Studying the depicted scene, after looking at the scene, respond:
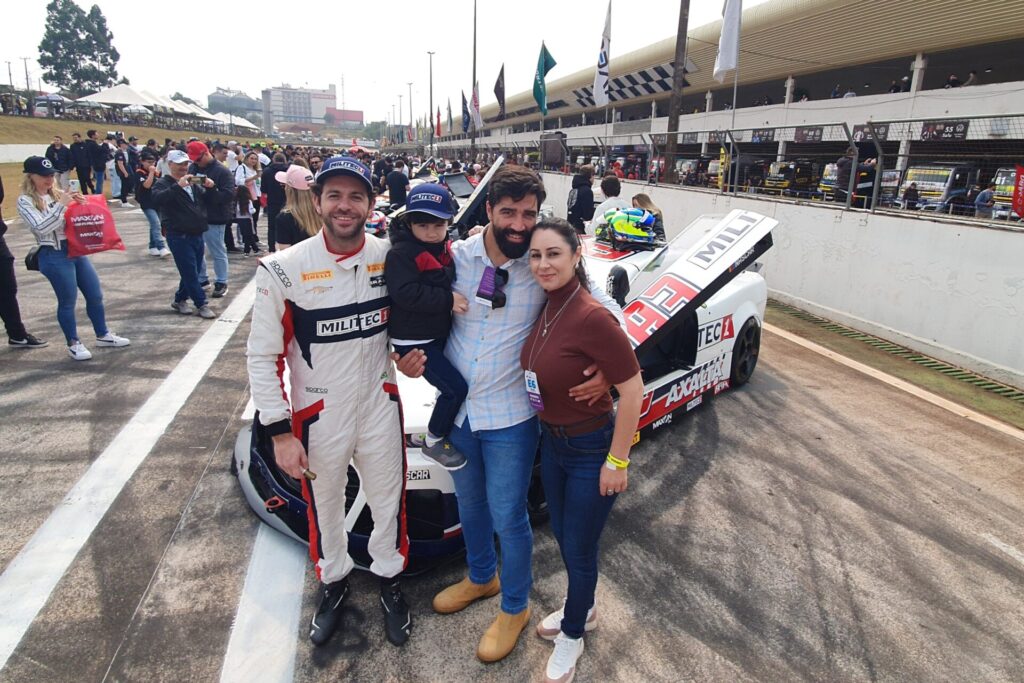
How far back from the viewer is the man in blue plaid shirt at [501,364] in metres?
2.13

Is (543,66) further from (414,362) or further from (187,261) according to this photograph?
(414,362)

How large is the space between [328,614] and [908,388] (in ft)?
18.4

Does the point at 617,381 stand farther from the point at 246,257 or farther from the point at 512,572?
the point at 246,257

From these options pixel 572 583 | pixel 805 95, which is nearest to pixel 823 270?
pixel 572 583

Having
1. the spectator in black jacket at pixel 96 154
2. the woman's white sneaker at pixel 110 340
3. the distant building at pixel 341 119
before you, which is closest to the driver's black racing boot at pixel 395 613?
the woman's white sneaker at pixel 110 340

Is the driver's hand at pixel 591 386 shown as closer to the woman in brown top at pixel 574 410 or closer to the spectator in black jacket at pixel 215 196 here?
the woman in brown top at pixel 574 410

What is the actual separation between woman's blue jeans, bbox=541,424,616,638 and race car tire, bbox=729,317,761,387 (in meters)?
3.26

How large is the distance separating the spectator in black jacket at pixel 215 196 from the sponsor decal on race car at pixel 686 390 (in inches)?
249

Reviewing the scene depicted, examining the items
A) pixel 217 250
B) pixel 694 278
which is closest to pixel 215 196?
pixel 217 250

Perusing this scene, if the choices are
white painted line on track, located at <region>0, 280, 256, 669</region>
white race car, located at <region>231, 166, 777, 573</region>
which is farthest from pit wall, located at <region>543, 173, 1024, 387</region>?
white painted line on track, located at <region>0, 280, 256, 669</region>

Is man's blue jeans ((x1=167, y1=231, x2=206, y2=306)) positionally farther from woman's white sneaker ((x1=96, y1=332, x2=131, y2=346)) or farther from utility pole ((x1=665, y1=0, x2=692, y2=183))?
utility pole ((x1=665, y1=0, x2=692, y2=183))

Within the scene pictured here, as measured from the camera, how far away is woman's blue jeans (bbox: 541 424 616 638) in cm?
219

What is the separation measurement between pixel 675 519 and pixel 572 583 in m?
1.29

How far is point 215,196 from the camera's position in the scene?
301 inches
